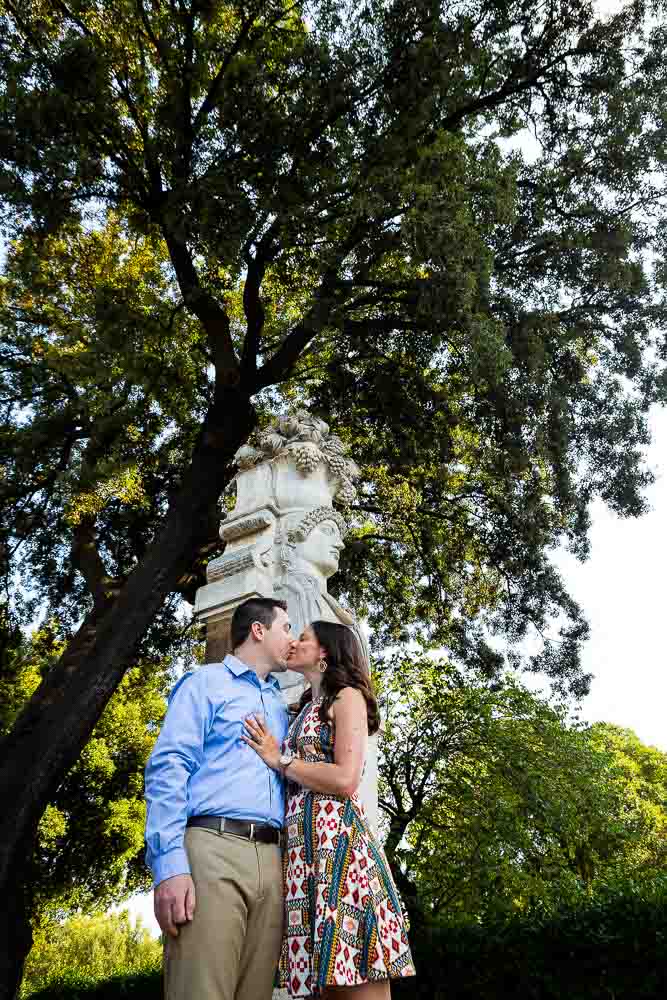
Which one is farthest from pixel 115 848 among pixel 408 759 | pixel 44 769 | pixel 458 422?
pixel 458 422

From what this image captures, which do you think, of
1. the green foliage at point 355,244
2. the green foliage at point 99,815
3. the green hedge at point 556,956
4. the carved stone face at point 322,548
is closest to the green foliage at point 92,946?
the green foliage at point 99,815

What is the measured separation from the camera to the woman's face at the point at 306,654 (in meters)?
3.05

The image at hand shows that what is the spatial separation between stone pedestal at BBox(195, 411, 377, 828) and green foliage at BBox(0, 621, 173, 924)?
440 inches

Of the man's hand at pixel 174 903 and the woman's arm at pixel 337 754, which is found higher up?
the woman's arm at pixel 337 754

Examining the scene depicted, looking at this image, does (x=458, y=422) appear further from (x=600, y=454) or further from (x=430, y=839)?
(x=430, y=839)

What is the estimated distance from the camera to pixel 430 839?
46.4 ft

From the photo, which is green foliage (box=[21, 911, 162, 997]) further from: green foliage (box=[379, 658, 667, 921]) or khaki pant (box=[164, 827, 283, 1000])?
khaki pant (box=[164, 827, 283, 1000])

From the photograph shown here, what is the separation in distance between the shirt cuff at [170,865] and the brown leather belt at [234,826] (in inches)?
6.8

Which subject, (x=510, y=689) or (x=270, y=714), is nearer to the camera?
(x=270, y=714)

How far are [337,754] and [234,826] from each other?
41 centimetres

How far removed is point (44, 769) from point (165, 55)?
8.31 m

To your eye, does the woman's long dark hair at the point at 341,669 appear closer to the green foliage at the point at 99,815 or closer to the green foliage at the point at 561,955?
the green foliage at the point at 561,955

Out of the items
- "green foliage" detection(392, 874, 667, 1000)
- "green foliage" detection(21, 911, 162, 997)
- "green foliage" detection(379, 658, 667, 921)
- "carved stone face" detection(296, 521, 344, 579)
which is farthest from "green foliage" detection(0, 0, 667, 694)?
"green foliage" detection(21, 911, 162, 997)

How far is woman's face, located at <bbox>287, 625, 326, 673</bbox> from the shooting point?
3.05m
